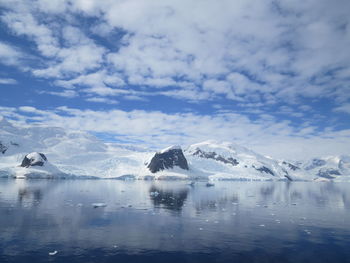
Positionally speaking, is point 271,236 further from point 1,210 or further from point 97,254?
point 1,210

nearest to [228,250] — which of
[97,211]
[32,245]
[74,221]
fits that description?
[32,245]

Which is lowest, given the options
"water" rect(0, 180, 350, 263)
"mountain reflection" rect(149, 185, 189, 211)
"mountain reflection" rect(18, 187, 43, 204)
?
"water" rect(0, 180, 350, 263)

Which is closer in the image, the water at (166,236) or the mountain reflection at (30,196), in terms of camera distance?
the water at (166,236)

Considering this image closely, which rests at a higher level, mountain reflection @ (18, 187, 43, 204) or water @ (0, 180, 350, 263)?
mountain reflection @ (18, 187, 43, 204)

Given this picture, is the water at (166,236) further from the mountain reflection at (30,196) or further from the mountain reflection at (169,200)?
the mountain reflection at (30,196)

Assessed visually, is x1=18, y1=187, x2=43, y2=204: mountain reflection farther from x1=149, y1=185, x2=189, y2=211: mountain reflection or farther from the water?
x1=149, y1=185, x2=189, y2=211: mountain reflection

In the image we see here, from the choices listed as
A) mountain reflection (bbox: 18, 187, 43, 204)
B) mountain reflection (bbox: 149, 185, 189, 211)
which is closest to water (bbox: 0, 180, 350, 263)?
mountain reflection (bbox: 149, 185, 189, 211)

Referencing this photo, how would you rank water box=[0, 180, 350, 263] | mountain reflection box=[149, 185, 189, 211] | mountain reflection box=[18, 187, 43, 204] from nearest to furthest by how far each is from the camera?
1. water box=[0, 180, 350, 263]
2. mountain reflection box=[149, 185, 189, 211]
3. mountain reflection box=[18, 187, 43, 204]

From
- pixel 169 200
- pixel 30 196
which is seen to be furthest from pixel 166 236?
pixel 30 196

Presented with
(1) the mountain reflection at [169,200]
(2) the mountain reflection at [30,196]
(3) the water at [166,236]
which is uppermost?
(2) the mountain reflection at [30,196]

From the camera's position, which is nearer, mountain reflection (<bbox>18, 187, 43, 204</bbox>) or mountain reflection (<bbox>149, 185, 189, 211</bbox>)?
mountain reflection (<bbox>149, 185, 189, 211</bbox>)

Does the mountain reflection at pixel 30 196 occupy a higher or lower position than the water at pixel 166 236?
higher

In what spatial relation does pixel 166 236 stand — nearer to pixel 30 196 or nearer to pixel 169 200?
pixel 169 200

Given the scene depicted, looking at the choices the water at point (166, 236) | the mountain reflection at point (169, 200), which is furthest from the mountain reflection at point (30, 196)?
the mountain reflection at point (169, 200)
